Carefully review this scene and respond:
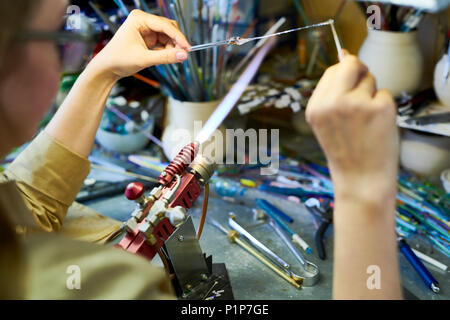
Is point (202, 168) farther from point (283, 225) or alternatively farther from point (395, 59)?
point (395, 59)

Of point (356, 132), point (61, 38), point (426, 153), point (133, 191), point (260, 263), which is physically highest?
point (61, 38)

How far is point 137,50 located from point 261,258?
0.52 m

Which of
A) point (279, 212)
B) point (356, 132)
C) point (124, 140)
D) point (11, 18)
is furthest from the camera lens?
point (124, 140)

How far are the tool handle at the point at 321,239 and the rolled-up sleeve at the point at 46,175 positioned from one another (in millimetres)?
547

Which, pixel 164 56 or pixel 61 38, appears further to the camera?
Answer: pixel 164 56

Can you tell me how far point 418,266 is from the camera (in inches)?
36.0

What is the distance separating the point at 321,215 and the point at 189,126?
1.51ft

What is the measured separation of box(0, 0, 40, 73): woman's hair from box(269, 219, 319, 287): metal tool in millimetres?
688

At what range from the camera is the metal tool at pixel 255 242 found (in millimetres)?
936

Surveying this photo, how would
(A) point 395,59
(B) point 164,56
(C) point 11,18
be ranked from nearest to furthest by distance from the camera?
(C) point 11,18
(B) point 164,56
(A) point 395,59

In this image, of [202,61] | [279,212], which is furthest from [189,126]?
[279,212]

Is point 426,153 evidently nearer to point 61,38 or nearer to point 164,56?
point 164,56

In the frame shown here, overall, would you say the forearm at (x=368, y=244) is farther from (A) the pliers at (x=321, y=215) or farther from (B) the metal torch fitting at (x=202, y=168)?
(A) the pliers at (x=321, y=215)

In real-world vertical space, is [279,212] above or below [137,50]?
below
